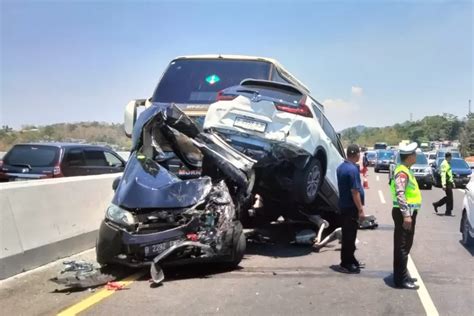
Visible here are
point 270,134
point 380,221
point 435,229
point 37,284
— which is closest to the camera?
point 37,284

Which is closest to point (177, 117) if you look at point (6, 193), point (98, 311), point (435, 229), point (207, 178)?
point (207, 178)

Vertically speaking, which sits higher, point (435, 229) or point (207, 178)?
point (207, 178)

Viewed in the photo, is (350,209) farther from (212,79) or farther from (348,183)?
(212,79)

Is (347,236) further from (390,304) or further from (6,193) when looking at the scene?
(6,193)

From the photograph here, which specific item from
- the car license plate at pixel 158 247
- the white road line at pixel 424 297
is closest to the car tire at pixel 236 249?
the car license plate at pixel 158 247

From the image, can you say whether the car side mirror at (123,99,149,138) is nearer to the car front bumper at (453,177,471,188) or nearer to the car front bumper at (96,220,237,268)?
the car front bumper at (96,220,237,268)

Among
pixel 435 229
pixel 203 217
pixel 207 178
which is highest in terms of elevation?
pixel 207 178

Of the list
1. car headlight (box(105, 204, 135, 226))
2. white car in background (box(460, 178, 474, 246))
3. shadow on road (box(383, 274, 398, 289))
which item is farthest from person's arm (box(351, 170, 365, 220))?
car headlight (box(105, 204, 135, 226))

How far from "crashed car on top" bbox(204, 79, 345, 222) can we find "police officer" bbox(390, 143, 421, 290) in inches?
69.3

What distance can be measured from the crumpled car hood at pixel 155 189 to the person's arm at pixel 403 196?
8.00 ft

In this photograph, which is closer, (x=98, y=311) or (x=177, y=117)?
(x=98, y=311)

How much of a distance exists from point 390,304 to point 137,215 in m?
3.21

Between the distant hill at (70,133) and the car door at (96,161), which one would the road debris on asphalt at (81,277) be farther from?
the distant hill at (70,133)

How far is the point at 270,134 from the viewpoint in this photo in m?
8.07
